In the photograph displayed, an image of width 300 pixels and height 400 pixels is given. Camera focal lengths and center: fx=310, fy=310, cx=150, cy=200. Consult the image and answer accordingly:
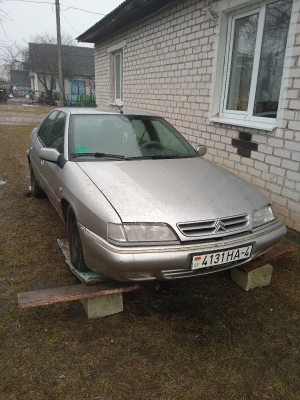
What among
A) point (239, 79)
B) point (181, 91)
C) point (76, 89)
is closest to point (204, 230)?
point (239, 79)

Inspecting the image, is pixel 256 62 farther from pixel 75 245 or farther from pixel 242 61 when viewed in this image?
pixel 75 245

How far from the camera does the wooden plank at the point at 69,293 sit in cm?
215

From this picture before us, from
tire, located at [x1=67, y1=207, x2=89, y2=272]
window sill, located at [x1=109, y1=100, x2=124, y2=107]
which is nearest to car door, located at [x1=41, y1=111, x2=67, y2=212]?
tire, located at [x1=67, y1=207, x2=89, y2=272]

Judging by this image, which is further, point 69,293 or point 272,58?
point 272,58

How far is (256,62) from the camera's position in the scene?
14.4 feet

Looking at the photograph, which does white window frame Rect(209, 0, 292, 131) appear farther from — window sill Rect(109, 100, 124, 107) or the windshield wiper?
window sill Rect(109, 100, 124, 107)

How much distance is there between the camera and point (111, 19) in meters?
7.90

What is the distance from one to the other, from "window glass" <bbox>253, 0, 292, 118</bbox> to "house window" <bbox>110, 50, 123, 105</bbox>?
6149 millimetres

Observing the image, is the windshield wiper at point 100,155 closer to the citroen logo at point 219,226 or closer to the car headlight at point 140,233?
the car headlight at point 140,233

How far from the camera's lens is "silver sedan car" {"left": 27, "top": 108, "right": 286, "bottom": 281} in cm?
205

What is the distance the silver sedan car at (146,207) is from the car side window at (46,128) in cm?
75

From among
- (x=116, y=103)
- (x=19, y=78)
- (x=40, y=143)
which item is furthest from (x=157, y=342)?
(x=19, y=78)

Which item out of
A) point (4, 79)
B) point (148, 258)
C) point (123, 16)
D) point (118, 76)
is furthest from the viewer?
point (4, 79)

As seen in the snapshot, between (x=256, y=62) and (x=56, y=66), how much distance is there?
3197 cm
